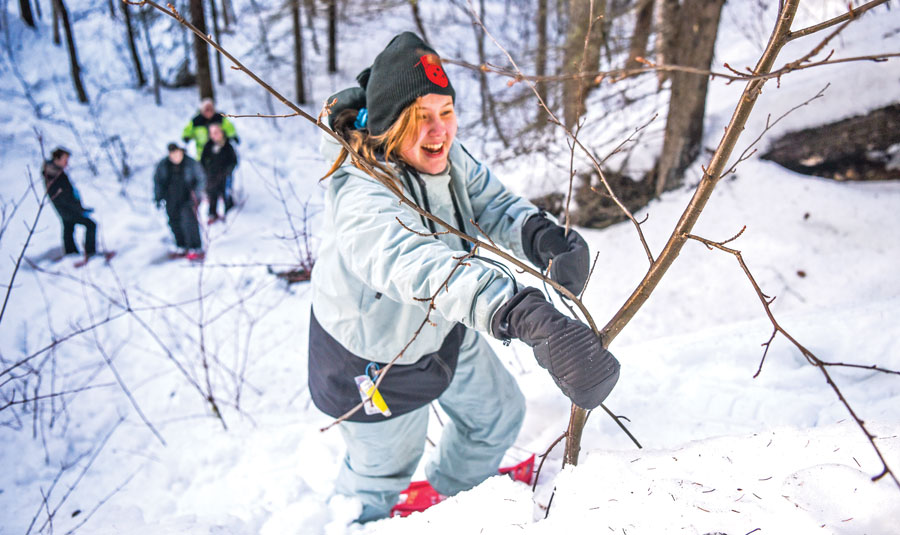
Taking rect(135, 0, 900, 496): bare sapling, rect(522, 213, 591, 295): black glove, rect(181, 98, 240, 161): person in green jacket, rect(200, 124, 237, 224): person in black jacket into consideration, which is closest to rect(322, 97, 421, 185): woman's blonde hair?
rect(135, 0, 900, 496): bare sapling

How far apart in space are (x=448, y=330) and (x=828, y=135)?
3.56 m

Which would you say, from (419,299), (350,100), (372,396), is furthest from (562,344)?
(350,100)

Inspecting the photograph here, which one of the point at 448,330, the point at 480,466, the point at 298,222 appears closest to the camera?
the point at 448,330

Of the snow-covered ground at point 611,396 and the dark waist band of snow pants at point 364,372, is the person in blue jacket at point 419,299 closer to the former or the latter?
the dark waist band of snow pants at point 364,372

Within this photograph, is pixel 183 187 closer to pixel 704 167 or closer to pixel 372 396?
pixel 372 396

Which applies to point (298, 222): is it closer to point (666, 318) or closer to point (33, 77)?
point (666, 318)

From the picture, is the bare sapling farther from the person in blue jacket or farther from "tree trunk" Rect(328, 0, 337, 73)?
"tree trunk" Rect(328, 0, 337, 73)

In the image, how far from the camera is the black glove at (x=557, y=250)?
5.73ft

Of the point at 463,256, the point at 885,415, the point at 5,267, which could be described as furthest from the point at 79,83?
the point at 885,415

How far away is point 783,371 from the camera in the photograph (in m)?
2.25

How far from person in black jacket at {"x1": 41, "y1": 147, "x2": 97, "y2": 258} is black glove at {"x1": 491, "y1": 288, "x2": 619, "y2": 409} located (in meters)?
5.77

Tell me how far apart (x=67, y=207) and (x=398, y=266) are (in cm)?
600

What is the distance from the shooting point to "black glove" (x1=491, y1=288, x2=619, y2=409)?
1182 millimetres

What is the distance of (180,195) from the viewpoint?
5891 millimetres
